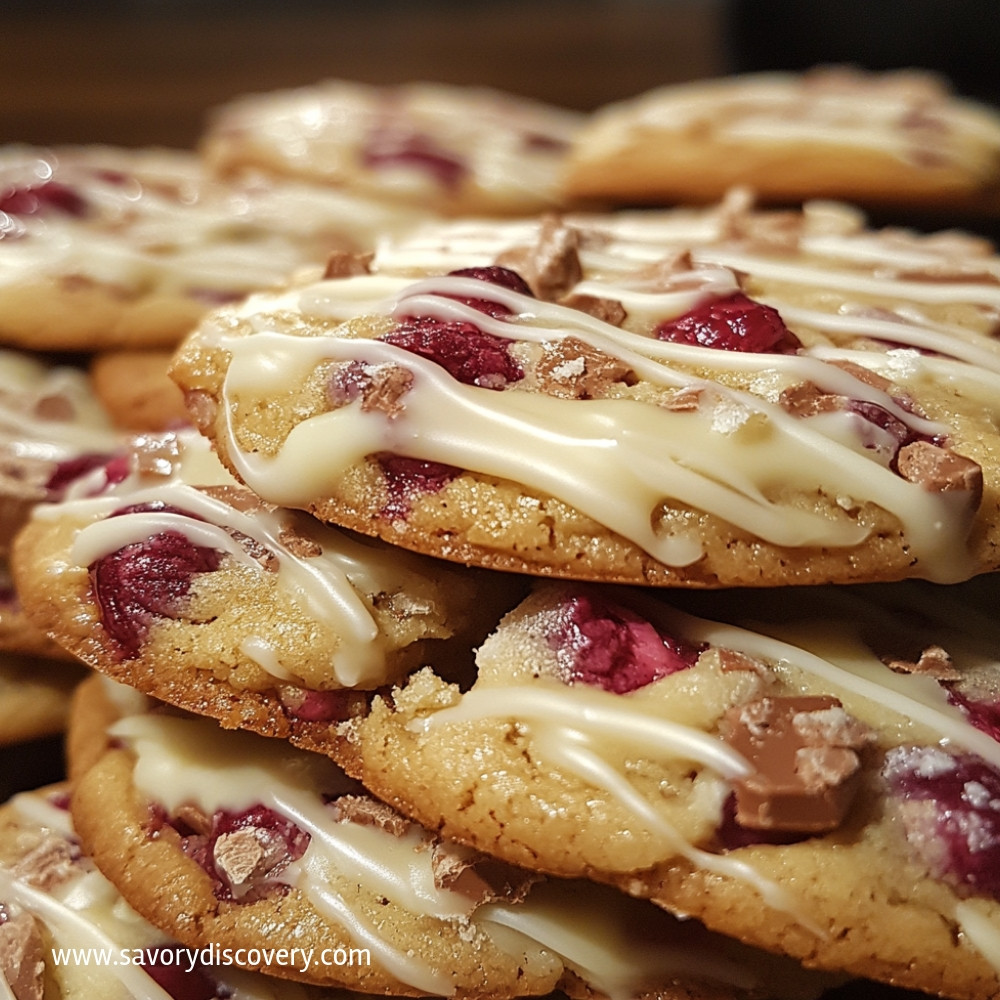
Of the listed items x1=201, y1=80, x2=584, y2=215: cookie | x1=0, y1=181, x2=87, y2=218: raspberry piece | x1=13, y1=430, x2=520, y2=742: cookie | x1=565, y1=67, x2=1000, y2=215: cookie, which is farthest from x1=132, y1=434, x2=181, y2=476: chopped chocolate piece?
x1=565, y1=67, x2=1000, y2=215: cookie

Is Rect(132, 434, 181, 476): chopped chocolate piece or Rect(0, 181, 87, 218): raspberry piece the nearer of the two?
Rect(132, 434, 181, 476): chopped chocolate piece

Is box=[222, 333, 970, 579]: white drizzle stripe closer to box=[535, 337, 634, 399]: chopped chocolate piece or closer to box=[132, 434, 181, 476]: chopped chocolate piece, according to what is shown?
box=[535, 337, 634, 399]: chopped chocolate piece

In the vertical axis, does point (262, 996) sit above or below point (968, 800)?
below

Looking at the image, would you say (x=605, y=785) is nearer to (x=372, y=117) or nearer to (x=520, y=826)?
(x=520, y=826)

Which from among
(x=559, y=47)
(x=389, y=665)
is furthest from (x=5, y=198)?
(x=559, y=47)

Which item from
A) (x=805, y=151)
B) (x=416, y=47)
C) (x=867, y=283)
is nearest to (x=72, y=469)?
(x=867, y=283)

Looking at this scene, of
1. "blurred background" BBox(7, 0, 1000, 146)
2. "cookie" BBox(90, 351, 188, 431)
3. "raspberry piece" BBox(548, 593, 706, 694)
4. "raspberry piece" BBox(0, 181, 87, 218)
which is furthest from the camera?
"blurred background" BBox(7, 0, 1000, 146)

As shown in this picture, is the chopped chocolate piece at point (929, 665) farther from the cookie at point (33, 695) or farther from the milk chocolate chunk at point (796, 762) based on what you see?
the cookie at point (33, 695)
